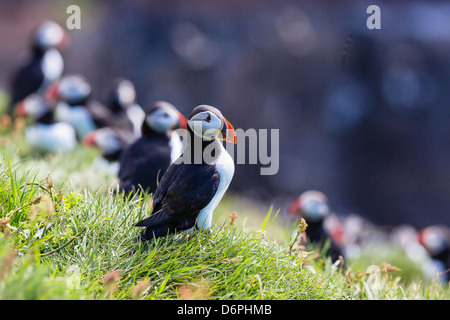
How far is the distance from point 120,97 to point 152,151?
389cm

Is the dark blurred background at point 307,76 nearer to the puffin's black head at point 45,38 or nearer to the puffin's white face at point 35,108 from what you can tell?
the puffin's black head at point 45,38

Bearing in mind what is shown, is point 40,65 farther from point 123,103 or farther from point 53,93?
point 123,103

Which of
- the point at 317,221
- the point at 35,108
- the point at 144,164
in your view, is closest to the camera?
the point at 144,164

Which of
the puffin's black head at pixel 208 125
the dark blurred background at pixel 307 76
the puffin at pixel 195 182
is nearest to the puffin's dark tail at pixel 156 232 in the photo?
the puffin at pixel 195 182

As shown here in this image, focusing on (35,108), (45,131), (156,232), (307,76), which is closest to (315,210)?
(156,232)

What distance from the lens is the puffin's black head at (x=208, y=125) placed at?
2.56m

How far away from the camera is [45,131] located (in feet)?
19.9

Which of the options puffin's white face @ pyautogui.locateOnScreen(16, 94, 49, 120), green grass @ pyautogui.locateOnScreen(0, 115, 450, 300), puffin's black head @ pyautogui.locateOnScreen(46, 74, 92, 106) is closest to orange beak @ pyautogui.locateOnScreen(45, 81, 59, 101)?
puffin's black head @ pyautogui.locateOnScreen(46, 74, 92, 106)

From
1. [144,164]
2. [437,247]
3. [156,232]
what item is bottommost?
[437,247]

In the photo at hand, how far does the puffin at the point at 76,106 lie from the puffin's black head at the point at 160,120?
3.19 metres

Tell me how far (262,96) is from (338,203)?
3.66m

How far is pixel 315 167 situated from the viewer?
516 inches
